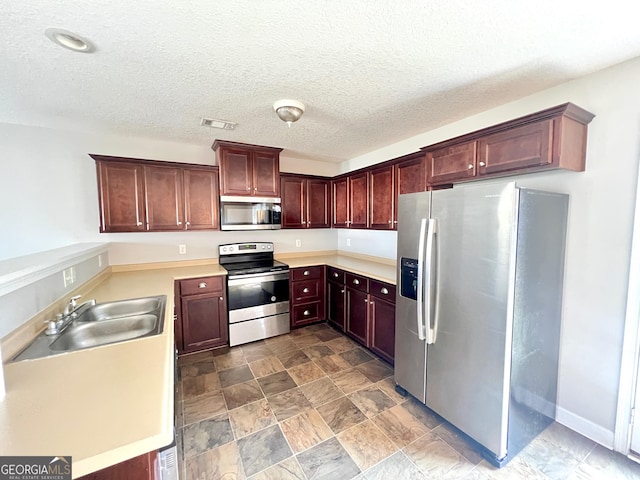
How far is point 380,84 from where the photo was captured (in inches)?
74.6

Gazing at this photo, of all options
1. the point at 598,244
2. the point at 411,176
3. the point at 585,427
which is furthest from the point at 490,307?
the point at 411,176

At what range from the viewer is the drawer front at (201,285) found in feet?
9.44

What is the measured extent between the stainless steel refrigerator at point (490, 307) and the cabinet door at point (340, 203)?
1.68 m

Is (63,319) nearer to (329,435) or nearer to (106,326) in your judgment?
(106,326)

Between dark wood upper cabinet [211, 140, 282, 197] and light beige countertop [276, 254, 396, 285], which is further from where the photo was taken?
dark wood upper cabinet [211, 140, 282, 197]

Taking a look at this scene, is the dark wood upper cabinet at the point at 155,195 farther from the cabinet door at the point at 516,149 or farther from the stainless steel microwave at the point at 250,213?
the cabinet door at the point at 516,149

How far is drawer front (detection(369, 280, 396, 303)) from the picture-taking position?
260cm

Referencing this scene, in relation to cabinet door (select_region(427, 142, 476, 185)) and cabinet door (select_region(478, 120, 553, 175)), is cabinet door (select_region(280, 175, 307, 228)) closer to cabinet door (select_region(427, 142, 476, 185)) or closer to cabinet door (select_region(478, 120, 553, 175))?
cabinet door (select_region(427, 142, 476, 185))

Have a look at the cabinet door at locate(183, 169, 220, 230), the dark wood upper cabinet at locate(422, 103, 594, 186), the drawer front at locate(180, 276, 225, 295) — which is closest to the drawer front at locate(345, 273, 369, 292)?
the dark wood upper cabinet at locate(422, 103, 594, 186)

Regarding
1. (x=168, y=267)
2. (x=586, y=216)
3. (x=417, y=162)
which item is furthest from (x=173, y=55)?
(x=586, y=216)

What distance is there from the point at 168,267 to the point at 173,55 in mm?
2438

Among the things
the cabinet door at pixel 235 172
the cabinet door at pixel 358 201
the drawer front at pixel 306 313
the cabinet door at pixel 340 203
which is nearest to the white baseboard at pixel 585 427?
the cabinet door at pixel 358 201

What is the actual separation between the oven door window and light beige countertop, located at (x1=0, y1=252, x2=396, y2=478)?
1.69 meters

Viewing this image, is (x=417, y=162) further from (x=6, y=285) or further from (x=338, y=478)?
(x=6, y=285)
